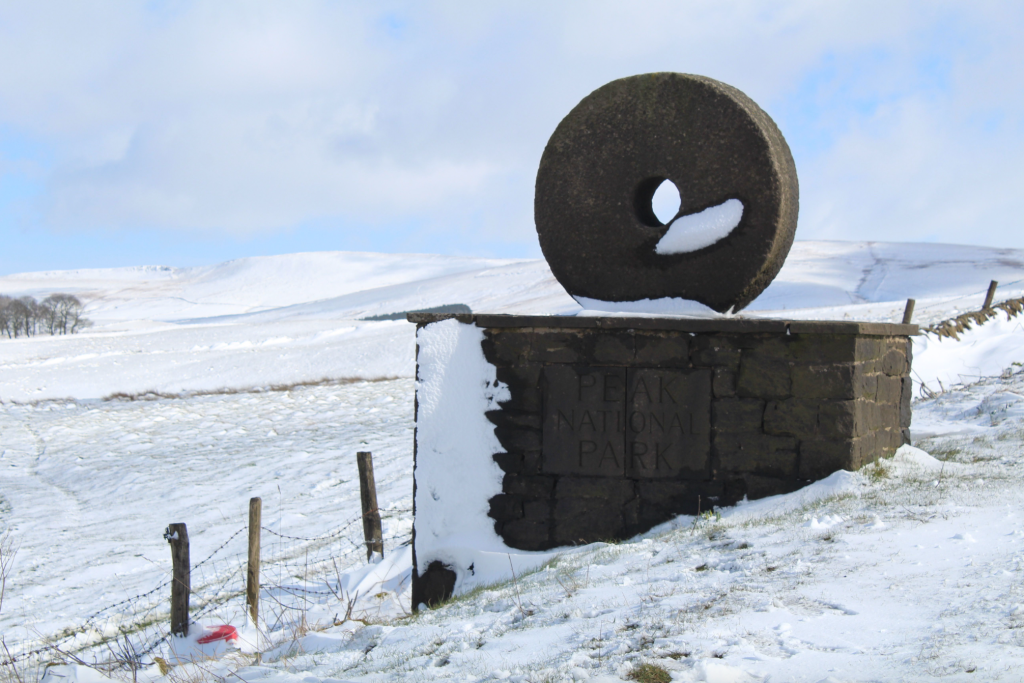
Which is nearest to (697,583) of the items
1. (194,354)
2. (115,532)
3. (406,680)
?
(406,680)

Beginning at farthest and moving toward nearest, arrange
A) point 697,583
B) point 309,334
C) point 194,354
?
point 309,334, point 194,354, point 697,583

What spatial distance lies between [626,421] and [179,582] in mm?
3523

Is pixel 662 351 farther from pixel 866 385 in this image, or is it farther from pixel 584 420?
pixel 866 385

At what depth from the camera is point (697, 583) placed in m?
3.49

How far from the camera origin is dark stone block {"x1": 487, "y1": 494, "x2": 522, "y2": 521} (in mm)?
5035

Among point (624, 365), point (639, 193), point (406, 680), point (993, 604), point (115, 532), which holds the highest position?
point (639, 193)

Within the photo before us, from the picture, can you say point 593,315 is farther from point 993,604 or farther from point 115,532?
point 115,532

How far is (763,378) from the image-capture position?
4.66m

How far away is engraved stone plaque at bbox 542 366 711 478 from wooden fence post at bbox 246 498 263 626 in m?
2.56

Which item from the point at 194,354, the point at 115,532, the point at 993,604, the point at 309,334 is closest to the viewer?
the point at 993,604

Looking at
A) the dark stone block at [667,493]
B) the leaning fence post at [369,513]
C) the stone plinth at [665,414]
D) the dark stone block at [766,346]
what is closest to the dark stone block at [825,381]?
the stone plinth at [665,414]

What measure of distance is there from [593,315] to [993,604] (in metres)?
2.67

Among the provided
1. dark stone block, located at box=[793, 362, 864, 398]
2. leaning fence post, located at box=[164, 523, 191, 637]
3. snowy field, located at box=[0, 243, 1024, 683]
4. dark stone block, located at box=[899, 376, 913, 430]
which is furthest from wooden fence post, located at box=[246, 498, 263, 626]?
dark stone block, located at box=[899, 376, 913, 430]

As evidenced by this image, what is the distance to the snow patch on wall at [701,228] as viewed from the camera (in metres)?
4.98
